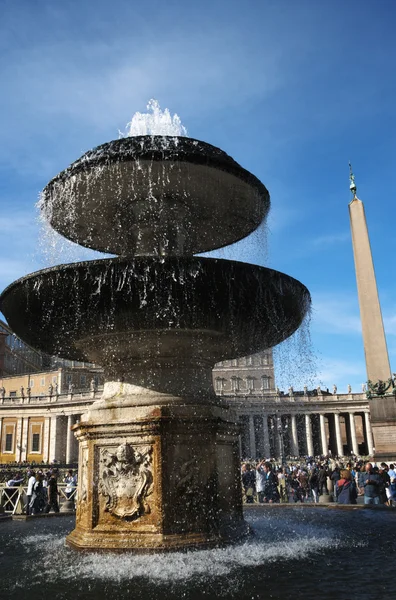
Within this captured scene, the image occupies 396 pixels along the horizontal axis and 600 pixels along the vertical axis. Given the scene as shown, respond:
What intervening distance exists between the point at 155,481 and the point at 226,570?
144 cm

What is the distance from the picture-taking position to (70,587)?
4.86 metres

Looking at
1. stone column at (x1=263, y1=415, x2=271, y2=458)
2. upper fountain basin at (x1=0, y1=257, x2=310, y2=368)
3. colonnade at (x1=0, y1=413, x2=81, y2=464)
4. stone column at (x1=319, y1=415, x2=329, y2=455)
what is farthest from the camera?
stone column at (x1=263, y1=415, x2=271, y2=458)

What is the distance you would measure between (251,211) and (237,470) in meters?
3.92

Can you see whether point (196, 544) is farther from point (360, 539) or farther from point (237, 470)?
point (360, 539)

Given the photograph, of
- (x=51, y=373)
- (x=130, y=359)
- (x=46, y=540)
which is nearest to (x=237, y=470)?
(x=130, y=359)

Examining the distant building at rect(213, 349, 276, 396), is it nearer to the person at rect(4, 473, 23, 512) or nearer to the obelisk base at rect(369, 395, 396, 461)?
the obelisk base at rect(369, 395, 396, 461)

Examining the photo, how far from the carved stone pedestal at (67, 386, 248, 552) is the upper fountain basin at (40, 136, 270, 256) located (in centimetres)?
246

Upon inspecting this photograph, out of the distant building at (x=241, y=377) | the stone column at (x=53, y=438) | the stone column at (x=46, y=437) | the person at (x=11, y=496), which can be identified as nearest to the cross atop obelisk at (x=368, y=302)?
the person at (x=11, y=496)

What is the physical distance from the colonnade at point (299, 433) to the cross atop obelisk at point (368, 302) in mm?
51766

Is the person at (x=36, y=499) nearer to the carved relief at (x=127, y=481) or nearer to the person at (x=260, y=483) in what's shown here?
the person at (x=260, y=483)

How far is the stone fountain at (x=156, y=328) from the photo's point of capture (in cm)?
627

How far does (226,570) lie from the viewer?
5.21 meters

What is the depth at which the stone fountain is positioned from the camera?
20.6ft

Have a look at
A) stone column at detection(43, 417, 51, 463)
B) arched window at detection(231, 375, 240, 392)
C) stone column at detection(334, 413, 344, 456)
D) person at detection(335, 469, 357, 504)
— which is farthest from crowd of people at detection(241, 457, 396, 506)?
arched window at detection(231, 375, 240, 392)
